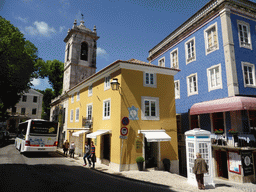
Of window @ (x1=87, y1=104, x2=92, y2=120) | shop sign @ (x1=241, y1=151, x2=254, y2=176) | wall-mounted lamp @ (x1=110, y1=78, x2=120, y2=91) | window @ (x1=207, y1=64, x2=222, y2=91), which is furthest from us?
window @ (x1=87, y1=104, x2=92, y2=120)

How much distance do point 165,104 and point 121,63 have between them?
5.01 meters

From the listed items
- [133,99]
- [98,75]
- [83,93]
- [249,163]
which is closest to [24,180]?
[133,99]

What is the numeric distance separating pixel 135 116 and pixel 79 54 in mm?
21835

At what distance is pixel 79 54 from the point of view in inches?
1240

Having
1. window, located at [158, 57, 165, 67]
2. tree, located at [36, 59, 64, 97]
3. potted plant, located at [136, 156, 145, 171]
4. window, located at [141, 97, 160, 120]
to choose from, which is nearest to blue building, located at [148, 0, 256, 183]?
window, located at [141, 97, 160, 120]

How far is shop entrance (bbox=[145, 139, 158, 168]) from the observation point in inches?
550

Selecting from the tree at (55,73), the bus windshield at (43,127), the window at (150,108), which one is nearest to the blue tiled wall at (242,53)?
the window at (150,108)

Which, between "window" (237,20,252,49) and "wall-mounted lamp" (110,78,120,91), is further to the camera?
"window" (237,20,252,49)

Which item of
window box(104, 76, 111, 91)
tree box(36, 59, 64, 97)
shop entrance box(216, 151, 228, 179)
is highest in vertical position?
tree box(36, 59, 64, 97)

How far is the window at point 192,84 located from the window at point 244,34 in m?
A: 4.65

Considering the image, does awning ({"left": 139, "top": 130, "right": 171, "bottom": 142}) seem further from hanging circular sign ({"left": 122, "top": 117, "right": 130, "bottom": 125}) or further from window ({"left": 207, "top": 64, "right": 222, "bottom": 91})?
window ({"left": 207, "top": 64, "right": 222, "bottom": 91})

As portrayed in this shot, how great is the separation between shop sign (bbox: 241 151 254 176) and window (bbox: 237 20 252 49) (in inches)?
339

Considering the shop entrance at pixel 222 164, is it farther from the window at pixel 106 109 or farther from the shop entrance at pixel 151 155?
the window at pixel 106 109

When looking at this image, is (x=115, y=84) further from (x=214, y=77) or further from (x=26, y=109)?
(x=26, y=109)
